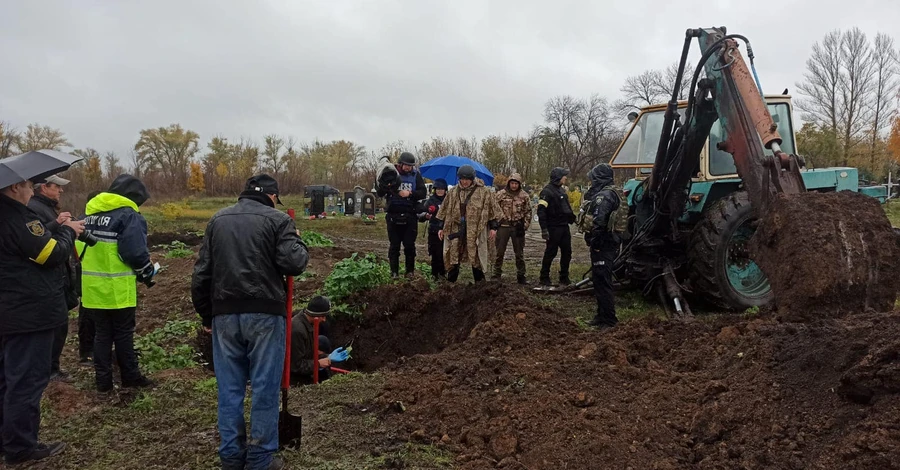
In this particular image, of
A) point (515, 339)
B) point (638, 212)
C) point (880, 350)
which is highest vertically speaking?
point (638, 212)

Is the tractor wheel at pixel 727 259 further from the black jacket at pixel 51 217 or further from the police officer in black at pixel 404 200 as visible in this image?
the black jacket at pixel 51 217

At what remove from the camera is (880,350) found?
3014 millimetres

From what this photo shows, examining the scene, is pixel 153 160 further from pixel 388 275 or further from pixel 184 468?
pixel 184 468

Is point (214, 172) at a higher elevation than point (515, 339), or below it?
higher

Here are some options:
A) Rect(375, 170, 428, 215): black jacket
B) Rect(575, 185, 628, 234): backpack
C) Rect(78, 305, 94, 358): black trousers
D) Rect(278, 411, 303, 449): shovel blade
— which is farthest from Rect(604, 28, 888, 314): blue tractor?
Rect(78, 305, 94, 358): black trousers

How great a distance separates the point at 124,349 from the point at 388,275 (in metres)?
3.78

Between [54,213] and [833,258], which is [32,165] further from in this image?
[833,258]

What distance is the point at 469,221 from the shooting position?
768 cm

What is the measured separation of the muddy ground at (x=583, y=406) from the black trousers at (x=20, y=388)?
24 centimetres

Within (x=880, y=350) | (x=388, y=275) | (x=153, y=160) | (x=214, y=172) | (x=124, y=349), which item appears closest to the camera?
(x=880, y=350)

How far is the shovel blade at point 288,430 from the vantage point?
3623 mm

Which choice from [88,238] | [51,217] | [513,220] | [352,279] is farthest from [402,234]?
[51,217]

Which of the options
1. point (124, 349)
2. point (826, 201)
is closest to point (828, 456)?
point (826, 201)

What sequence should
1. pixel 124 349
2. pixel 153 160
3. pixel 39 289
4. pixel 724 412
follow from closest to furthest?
pixel 724 412 → pixel 39 289 → pixel 124 349 → pixel 153 160
